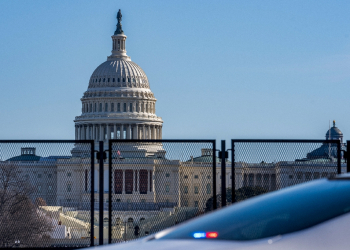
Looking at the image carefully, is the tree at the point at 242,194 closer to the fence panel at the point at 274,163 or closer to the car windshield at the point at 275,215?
the fence panel at the point at 274,163

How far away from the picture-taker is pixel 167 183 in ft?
40.9

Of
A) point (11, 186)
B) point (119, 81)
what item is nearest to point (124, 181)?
point (11, 186)

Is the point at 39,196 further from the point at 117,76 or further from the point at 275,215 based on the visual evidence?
the point at 117,76

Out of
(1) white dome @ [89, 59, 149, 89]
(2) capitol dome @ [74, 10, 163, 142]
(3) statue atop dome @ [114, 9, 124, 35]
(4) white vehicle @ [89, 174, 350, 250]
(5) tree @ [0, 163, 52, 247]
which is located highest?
(3) statue atop dome @ [114, 9, 124, 35]

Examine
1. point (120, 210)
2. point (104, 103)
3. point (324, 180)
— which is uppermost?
point (104, 103)

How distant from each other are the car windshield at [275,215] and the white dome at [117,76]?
15208cm

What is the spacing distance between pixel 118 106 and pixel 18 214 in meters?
146

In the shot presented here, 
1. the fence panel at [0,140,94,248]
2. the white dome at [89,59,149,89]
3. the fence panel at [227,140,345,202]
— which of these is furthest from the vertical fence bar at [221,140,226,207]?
the white dome at [89,59,149,89]

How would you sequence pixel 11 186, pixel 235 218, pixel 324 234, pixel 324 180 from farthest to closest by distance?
pixel 11 186 → pixel 324 180 → pixel 235 218 → pixel 324 234

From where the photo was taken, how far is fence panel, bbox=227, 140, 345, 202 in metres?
12.4

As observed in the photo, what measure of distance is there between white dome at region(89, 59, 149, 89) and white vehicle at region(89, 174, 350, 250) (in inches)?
5990

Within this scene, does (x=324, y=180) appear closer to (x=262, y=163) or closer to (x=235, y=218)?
(x=235, y=218)

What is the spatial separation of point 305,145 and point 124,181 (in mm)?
3406

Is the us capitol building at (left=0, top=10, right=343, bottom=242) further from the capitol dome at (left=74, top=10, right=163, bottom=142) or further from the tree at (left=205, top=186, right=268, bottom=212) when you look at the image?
the capitol dome at (left=74, top=10, right=163, bottom=142)
